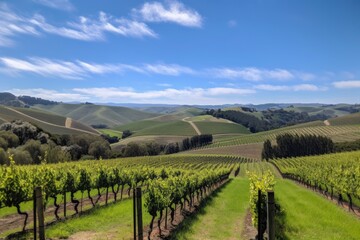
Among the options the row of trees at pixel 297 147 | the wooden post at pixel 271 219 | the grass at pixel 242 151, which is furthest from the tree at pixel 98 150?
the wooden post at pixel 271 219

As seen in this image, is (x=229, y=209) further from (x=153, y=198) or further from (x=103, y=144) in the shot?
(x=103, y=144)

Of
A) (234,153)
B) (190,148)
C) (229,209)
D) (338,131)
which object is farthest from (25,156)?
(338,131)

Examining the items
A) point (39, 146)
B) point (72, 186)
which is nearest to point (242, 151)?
point (39, 146)

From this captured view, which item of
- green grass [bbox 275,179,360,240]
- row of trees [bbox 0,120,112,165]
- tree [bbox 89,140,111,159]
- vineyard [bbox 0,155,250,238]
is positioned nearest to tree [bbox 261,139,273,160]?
row of trees [bbox 0,120,112,165]

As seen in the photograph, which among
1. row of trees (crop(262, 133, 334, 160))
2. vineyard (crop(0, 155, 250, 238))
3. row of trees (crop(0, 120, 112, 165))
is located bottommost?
row of trees (crop(262, 133, 334, 160))

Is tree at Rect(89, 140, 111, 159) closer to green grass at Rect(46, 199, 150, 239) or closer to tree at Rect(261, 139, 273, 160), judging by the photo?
tree at Rect(261, 139, 273, 160)

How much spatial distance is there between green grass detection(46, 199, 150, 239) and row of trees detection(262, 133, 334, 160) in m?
134

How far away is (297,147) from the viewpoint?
155 meters

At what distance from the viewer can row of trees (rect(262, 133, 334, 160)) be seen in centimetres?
15250

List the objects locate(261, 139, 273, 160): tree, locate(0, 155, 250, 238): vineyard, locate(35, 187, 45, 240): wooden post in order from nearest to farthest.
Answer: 1. locate(35, 187, 45, 240): wooden post
2. locate(0, 155, 250, 238): vineyard
3. locate(261, 139, 273, 160): tree

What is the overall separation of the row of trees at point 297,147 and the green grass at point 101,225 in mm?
134412

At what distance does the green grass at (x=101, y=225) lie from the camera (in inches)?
772

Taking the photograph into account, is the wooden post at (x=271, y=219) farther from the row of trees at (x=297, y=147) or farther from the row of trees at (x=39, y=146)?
the row of trees at (x=297, y=147)

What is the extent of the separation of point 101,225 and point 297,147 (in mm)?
145684
